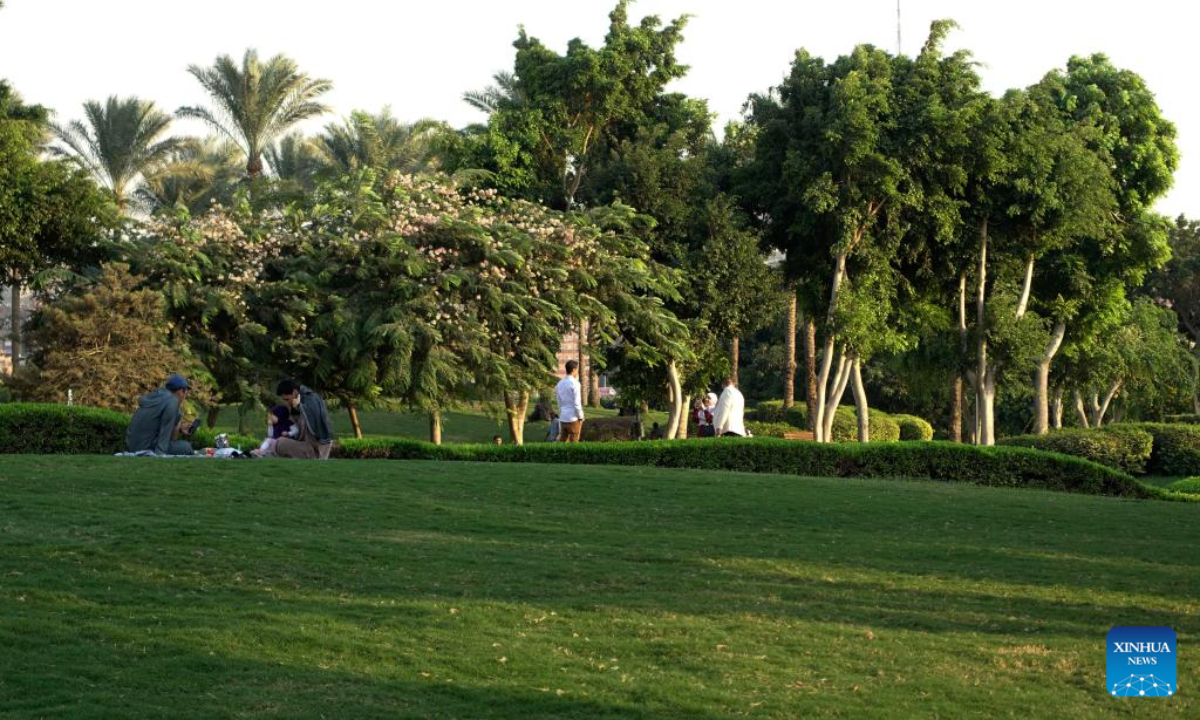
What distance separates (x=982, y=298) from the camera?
32.7m

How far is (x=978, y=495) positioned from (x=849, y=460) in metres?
3.58

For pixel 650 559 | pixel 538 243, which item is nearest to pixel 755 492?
pixel 650 559

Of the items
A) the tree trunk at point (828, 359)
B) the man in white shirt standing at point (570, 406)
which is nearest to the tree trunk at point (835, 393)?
the tree trunk at point (828, 359)

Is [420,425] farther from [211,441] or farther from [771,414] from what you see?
[211,441]

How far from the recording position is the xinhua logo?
8.27 meters

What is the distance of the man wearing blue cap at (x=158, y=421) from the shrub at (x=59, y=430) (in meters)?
2.38

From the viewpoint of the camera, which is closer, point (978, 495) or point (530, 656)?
point (530, 656)

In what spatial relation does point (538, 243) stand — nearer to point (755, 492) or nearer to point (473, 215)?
point (473, 215)

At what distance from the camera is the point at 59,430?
19.3 meters

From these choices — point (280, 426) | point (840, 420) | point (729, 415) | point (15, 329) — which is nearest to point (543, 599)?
point (280, 426)

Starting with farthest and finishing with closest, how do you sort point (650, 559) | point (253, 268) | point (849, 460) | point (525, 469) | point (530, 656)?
point (253, 268)
point (849, 460)
point (525, 469)
point (650, 559)
point (530, 656)

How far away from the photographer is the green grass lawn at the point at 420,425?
1352 inches

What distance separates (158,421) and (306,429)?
170cm

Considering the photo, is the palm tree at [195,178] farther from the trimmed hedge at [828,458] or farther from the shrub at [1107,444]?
the trimmed hedge at [828,458]
